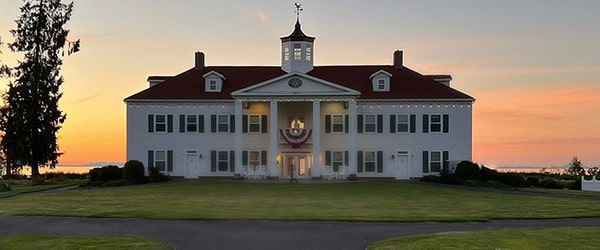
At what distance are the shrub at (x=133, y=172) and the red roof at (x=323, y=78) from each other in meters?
5.75

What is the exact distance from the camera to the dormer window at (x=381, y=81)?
50.1 meters

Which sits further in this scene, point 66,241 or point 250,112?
point 250,112

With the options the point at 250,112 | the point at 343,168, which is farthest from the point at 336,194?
the point at 250,112

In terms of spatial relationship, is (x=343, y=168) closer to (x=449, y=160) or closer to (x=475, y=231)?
(x=449, y=160)

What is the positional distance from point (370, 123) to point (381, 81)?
10.7 feet

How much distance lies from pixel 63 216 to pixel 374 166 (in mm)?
28911

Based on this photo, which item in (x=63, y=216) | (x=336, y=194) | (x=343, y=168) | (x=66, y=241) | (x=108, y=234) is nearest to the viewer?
(x=66, y=241)

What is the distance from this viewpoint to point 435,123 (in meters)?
48.8

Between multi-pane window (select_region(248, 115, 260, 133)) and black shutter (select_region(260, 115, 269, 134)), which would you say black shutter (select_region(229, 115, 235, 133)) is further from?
black shutter (select_region(260, 115, 269, 134))

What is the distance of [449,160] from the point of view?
48.8 m

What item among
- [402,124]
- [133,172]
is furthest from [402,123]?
[133,172]

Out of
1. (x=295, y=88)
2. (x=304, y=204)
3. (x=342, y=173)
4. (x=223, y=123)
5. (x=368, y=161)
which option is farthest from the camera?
(x=223, y=123)

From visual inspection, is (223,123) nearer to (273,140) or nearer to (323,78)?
(273,140)

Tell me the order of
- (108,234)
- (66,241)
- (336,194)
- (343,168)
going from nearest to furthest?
(66,241), (108,234), (336,194), (343,168)
